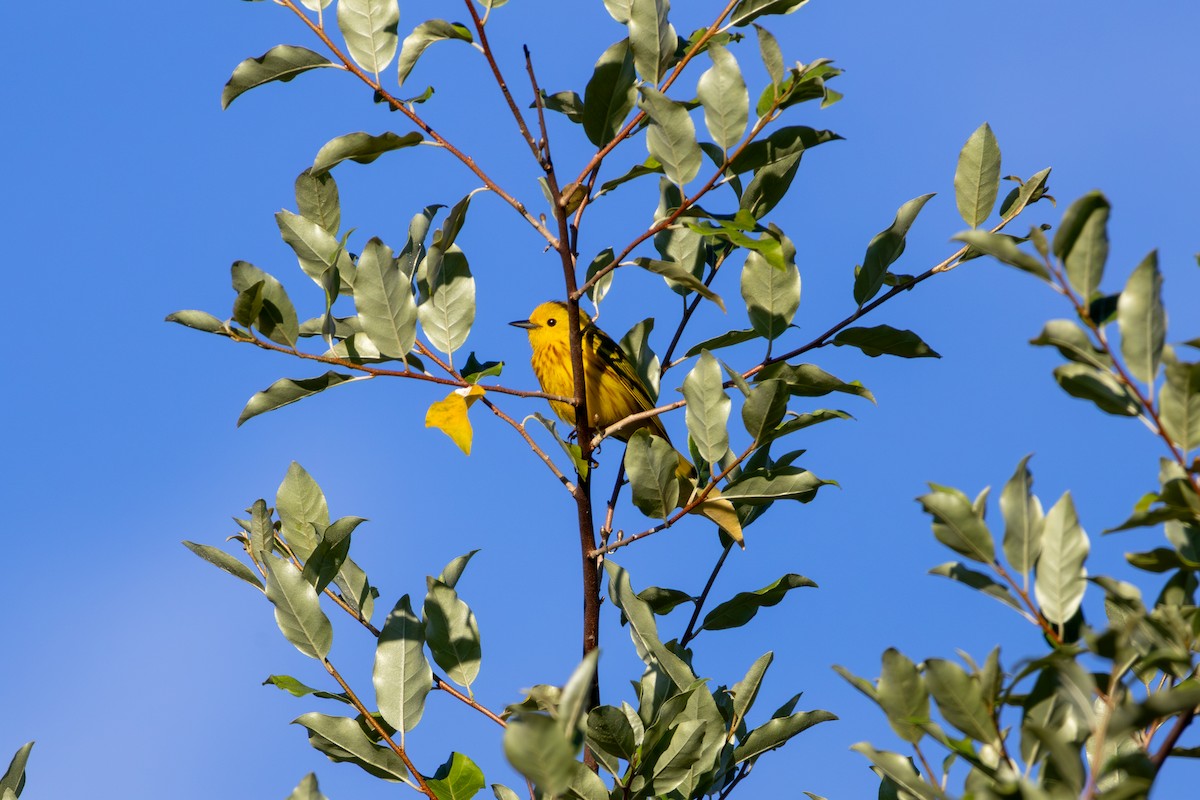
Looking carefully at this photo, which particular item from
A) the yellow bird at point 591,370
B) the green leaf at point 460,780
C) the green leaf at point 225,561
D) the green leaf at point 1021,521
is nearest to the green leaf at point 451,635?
the green leaf at point 460,780

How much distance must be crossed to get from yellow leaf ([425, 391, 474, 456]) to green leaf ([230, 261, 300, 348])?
453mm

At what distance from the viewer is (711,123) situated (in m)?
2.86

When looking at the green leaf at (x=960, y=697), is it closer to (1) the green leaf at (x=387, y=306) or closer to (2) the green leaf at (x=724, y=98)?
(2) the green leaf at (x=724, y=98)

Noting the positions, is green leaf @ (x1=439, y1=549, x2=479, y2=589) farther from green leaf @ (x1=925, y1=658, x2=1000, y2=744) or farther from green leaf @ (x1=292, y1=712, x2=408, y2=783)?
green leaf @ (x1=925, y1=658, x2=1000, y2=744)

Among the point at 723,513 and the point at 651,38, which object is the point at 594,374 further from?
the point at 651,38

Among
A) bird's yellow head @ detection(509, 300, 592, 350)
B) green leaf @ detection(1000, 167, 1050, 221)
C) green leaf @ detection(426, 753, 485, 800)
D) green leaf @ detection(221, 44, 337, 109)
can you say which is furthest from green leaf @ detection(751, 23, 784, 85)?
bird's yellow head @ detection(509, 300, 592, 350)

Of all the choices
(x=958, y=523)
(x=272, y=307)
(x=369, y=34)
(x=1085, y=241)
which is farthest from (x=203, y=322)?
(x=1085, y=241)

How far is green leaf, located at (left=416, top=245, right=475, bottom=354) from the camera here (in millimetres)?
3178

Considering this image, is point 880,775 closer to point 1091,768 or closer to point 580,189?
point 1091,768

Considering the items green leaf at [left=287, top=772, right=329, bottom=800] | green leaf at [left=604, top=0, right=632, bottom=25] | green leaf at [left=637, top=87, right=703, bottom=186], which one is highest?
green leaf at [left=604, top=0, right=632, bottom=25]

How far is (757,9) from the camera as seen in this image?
3.01 metres

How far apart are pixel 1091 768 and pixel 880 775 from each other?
1.15 meters

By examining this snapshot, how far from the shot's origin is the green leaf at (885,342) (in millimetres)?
3156

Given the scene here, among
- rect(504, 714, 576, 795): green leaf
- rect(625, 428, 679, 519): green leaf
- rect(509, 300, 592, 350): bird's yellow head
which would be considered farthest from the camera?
rect(509, 300, 592, 350): bird's yellow head
